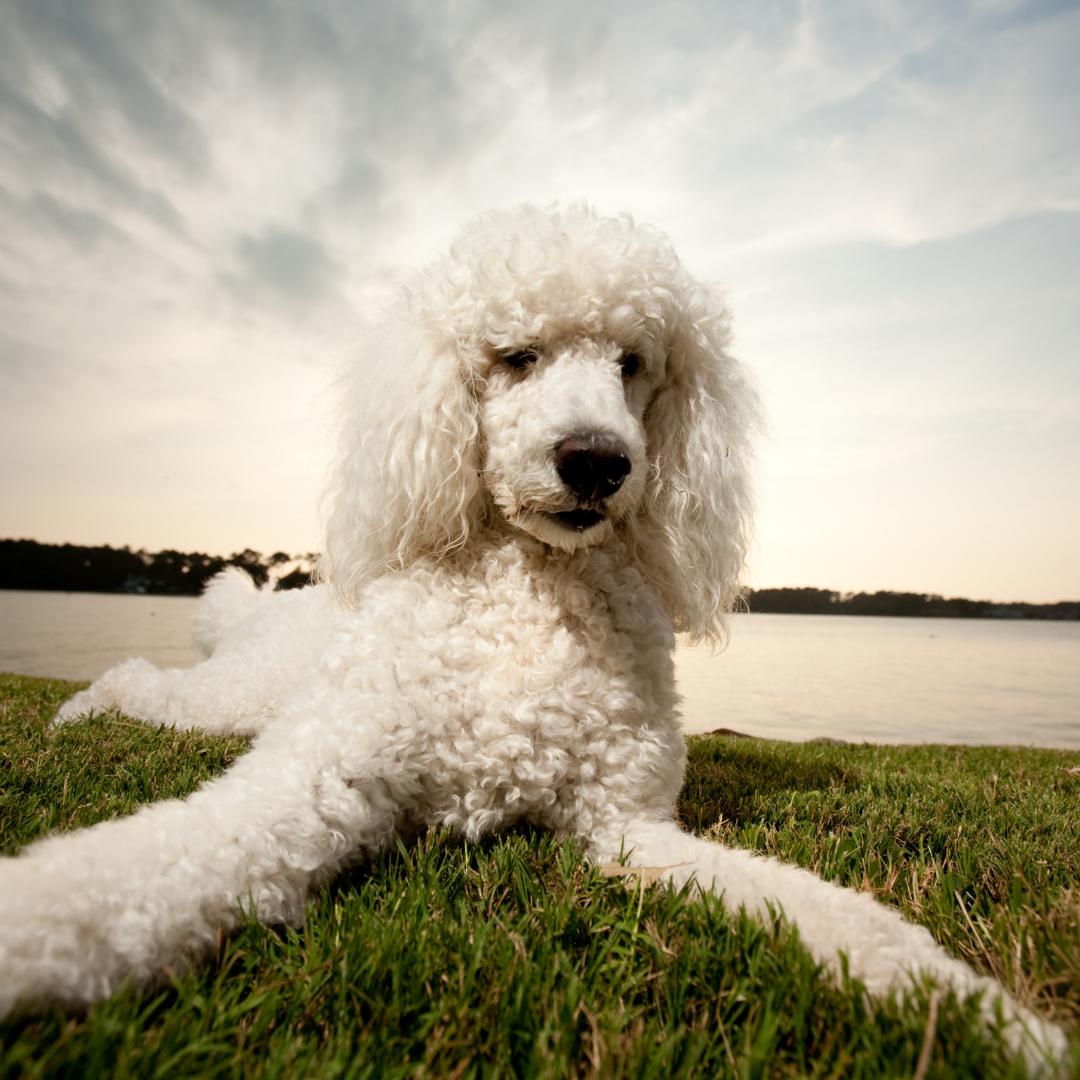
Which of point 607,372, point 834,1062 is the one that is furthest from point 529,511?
point 834,1062

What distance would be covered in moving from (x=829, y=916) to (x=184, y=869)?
1.34 metres

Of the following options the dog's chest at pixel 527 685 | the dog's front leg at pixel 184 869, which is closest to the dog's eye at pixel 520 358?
the dog's chest at pixel 527 685

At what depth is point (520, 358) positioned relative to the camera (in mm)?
2340

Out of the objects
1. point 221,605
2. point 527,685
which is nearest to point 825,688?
point 221,605

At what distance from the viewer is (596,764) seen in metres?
2.03

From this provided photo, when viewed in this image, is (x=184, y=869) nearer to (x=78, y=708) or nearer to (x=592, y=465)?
(x=592, y=465)

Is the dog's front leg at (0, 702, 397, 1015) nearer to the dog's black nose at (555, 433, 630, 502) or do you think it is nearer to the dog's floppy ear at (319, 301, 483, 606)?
the dog's floppy ear at (319, 301, 483, 606)

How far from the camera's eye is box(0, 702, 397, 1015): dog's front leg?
4.09 ft

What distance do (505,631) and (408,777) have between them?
467 millimetres

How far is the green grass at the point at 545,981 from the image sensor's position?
112 cm

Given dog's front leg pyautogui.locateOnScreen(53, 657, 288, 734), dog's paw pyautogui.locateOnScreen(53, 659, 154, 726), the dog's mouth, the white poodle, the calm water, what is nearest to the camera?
the white poodle

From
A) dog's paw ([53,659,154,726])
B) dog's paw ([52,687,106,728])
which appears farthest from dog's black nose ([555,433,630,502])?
dog's paw ([53,659,154,726])

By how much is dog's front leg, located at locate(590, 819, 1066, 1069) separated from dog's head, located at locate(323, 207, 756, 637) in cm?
83

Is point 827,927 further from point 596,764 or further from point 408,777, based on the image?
point 408,777
